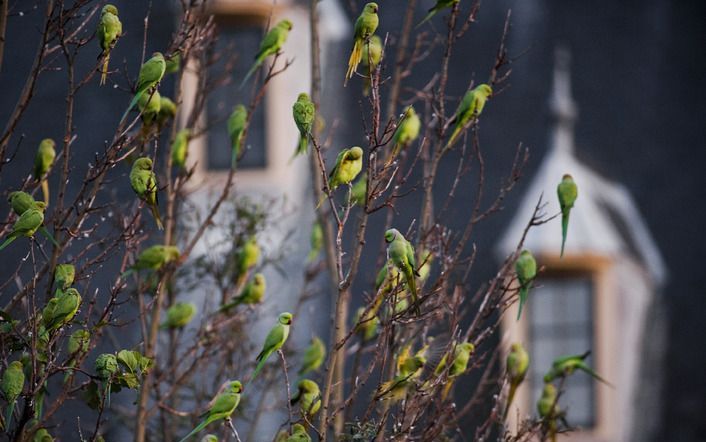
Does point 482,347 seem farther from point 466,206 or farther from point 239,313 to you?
point 239,313


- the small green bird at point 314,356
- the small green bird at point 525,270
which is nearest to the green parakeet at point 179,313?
the small green bird at point 314,356

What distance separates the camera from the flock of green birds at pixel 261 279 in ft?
9.49

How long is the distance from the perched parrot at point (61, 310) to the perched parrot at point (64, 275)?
151 millimetres

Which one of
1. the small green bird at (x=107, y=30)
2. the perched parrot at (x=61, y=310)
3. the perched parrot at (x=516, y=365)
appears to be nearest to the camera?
the perched parrot at (x=61, y=310)

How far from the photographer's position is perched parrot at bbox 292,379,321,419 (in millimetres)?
3217

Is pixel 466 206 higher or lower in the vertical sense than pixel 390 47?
lower

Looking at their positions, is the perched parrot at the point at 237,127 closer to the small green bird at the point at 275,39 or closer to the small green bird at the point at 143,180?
the small green bird at the point at 275,39

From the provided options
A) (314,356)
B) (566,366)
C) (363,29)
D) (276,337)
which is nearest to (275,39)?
(363,29)

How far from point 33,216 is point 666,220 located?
486cm

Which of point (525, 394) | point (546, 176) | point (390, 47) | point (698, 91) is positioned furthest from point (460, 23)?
point (525, 394)

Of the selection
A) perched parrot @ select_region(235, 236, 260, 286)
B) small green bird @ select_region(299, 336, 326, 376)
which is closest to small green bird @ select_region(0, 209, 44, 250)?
perched parrot @ select_region(235, 236, 260, 286)

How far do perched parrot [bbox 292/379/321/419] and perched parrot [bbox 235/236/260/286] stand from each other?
40.8 inches

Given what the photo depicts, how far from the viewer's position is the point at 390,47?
7.04 m

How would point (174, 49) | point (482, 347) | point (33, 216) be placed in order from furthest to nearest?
point (482, 347) → point (174, 49) → point (33, 216)
